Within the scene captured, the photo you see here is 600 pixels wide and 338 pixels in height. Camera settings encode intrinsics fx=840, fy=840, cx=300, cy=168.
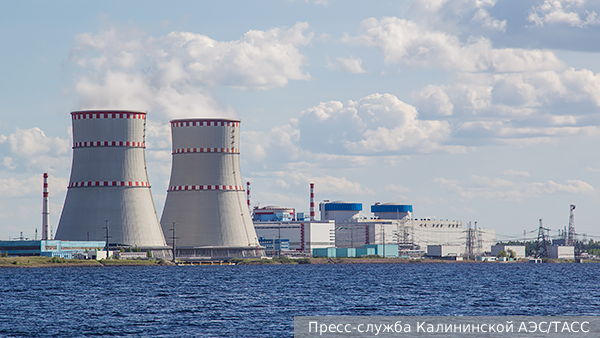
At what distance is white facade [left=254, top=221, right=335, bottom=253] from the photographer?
13225cm

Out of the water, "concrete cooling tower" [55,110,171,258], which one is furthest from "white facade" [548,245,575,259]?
the water

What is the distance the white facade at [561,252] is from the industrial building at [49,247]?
96.2 metres

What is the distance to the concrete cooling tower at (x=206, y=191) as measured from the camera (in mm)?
83188

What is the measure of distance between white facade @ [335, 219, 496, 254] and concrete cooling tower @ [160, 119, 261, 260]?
188ft

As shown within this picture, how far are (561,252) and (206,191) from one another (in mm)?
89737

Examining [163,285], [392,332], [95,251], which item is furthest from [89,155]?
[392,332]

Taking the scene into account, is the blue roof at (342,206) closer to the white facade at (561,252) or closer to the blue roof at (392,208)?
the blue roof at (392,208)

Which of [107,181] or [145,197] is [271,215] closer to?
[145,197]

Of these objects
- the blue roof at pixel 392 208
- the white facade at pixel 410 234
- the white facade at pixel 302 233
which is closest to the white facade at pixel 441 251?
the white facade at pixel 410 234

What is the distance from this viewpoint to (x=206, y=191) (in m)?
83.2

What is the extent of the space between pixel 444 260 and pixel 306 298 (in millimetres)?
99651

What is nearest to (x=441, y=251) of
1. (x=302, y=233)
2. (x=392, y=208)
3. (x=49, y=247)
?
(x=392, y=208)

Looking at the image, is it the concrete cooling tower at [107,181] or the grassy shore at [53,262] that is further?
the grassy shore at [53,262]

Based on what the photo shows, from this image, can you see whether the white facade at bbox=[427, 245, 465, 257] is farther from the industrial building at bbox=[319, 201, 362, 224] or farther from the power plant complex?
the power plant complex
